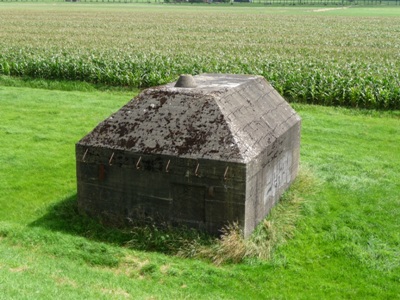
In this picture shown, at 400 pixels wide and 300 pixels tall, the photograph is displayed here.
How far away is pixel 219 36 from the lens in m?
43.2

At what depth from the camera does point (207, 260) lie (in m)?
7.92

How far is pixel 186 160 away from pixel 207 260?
4.86 feet

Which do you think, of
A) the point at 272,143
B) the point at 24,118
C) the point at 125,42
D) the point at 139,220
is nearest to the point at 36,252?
the point at 139,220

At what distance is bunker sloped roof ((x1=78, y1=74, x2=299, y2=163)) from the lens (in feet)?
26.9

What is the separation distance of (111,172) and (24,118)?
923 cm

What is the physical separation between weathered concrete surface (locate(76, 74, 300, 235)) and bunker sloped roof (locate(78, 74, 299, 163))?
0.05 feet

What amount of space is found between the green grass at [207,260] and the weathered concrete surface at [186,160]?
0.51 m

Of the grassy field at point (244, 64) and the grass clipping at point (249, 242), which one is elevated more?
the grassy field at point (244, 64)

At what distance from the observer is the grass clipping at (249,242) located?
793 centimetres

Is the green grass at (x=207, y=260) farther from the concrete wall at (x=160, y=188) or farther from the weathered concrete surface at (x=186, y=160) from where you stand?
the weathered concrete surface at (x=186, y=160)

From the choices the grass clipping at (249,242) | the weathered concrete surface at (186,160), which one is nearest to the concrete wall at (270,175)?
the weathered concrete surface at (186,160)

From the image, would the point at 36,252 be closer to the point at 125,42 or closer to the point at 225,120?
the point at 225,120

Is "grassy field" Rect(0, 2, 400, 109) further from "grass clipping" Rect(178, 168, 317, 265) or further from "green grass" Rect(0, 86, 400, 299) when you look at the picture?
"grass clipping" Rect(178, 168, 317, 265)

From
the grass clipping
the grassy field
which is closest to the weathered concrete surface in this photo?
the grass clipping
